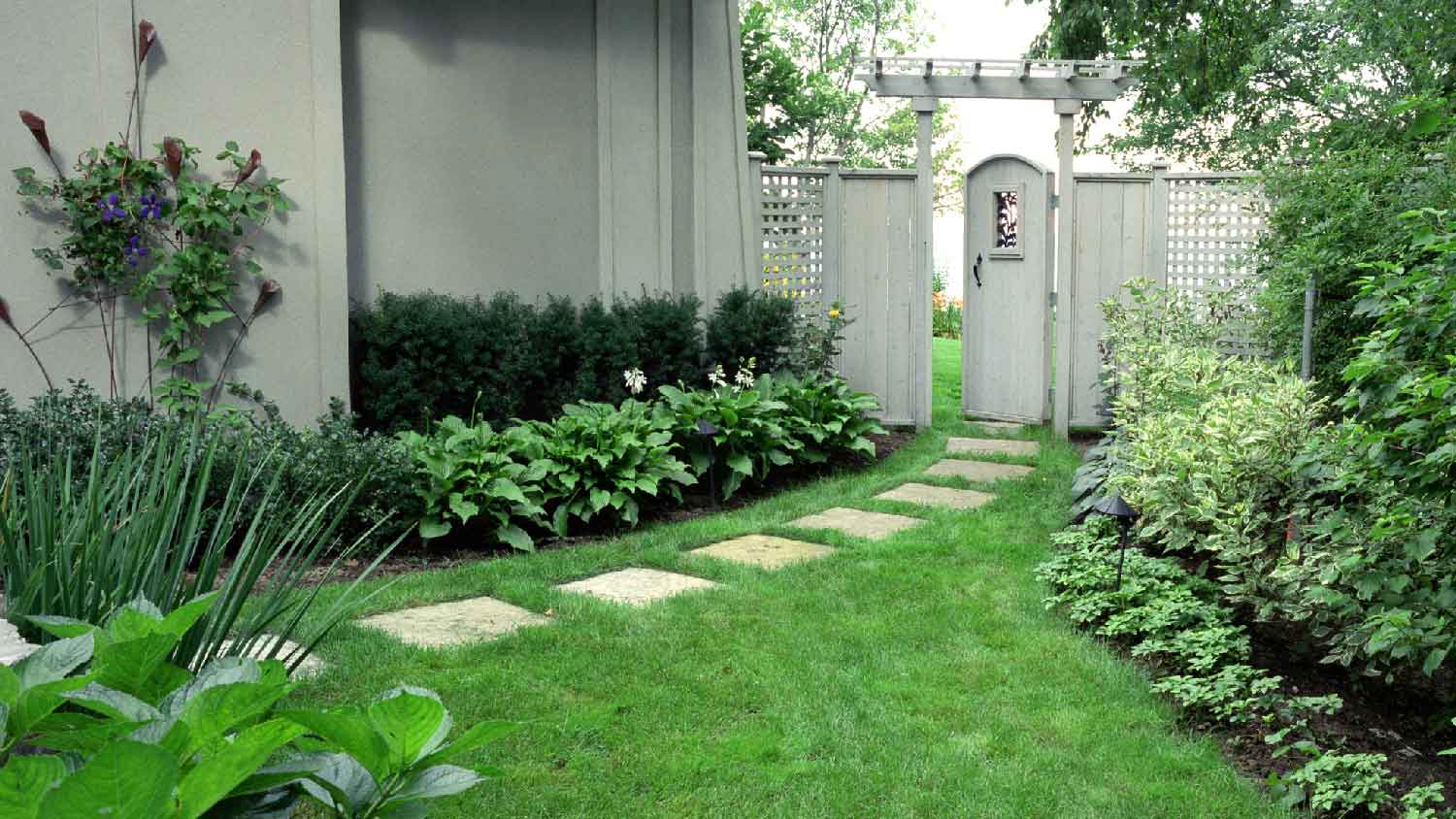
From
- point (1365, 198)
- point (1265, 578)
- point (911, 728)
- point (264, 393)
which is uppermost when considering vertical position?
point (1365, 198)

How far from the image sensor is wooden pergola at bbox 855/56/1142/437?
26.3ft

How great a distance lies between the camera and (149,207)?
5.28 m

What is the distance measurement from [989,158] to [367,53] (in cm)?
433

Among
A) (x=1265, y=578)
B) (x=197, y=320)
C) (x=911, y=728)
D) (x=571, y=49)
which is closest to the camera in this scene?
(x=911, y=728)

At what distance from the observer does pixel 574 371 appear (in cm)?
667

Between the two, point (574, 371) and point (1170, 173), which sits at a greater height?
point (1170, 173)

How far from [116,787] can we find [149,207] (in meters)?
5.19

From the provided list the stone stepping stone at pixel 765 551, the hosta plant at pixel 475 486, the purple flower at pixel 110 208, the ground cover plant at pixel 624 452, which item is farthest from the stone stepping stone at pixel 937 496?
the purple flower at pixel 110 208

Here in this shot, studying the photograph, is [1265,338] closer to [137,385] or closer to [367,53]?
[367,53]

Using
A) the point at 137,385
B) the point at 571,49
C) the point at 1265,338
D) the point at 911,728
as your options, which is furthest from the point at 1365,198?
the point at 137,385

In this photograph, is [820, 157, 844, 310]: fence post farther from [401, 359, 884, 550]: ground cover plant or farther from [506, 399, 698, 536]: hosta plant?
[506, 399, 698, 536]: hosta plant

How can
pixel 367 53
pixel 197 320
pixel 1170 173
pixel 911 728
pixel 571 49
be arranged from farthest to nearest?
pixel 1170 173 < pixel 571 49 < pixel 367 53 < pixel 197 320 < pixel 911 728

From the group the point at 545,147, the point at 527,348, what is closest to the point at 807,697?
the point at 527,348

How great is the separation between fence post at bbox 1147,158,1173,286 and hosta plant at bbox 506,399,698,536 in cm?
416
